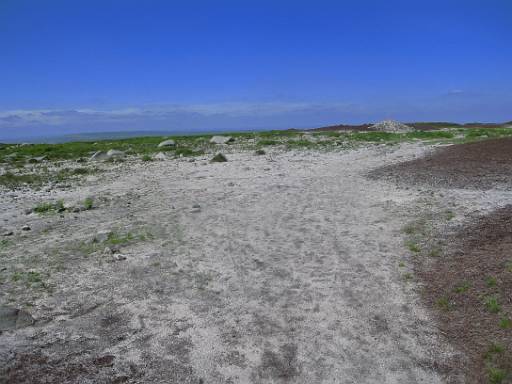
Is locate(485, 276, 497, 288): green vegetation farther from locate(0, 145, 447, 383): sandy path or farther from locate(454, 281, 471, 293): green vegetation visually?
locate(0, 145, 447, 383): sandy path

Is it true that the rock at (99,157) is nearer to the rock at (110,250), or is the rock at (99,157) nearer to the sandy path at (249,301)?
the sandy path at (249,301)

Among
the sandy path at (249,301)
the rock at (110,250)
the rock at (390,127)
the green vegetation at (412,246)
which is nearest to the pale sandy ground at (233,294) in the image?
the sandy path at (249,301)

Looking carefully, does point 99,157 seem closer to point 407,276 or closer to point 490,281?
point 407,276

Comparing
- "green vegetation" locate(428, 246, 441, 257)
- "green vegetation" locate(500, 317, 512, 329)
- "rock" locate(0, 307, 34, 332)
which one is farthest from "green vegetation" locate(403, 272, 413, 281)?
"rock" locate(0, 307, 34, 332)

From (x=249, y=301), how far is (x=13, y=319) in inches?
165

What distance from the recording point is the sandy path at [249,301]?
254 inches

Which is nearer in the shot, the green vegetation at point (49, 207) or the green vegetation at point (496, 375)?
the green vegetation at point (496, 375)

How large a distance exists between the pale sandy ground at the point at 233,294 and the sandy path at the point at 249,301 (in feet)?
0.10

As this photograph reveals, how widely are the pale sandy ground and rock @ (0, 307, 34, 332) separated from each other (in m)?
0.22

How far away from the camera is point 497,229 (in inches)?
454

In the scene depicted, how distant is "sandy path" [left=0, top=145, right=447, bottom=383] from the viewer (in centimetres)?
646

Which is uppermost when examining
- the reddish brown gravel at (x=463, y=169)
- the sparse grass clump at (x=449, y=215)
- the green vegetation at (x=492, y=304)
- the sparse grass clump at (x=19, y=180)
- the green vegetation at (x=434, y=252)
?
the reddish brown gravel at (x=463, y=169)

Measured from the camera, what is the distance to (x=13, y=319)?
7617mm

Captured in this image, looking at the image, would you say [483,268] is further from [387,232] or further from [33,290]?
[33,290]
